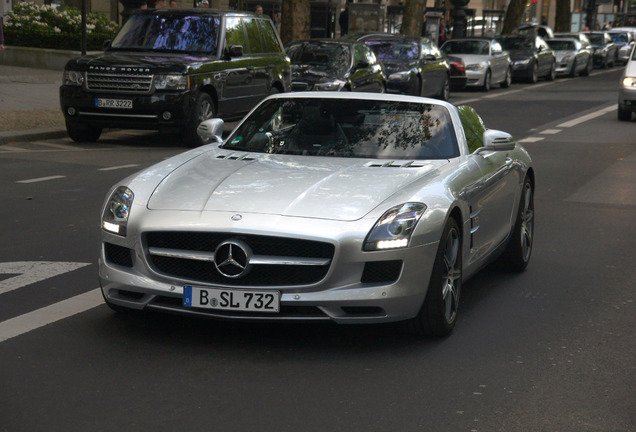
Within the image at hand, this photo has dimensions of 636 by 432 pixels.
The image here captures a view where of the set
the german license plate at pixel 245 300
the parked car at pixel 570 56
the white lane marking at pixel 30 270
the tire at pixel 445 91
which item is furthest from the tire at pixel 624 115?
the parked car at pixel 570 56

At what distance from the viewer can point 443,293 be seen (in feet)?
20.5

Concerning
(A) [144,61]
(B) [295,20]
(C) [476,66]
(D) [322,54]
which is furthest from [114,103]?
(C) [476,66]

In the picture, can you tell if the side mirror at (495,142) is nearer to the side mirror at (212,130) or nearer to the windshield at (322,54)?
the side mirror at (212,130)

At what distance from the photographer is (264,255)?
586 cm

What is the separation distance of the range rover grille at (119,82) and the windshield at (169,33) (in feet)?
3.48

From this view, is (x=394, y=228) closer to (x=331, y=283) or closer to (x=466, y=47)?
(x=331, y=283)

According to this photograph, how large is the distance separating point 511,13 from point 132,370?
49.8m

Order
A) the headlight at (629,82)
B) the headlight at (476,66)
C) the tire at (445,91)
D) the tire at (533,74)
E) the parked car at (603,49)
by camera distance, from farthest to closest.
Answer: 1. the parked car at (603,49)
2. the tire at (533,74)
3. the headlight at (476,66)
4. the tire at (445,91)
5. the headlight at (629,82)

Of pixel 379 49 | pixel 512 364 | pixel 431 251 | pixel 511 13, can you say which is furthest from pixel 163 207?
pixel 511 13

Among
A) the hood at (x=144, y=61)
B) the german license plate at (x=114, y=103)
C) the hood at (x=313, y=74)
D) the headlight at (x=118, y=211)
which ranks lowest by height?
the hood at (x=313, y=74)

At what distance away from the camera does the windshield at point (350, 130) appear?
23.7 ft

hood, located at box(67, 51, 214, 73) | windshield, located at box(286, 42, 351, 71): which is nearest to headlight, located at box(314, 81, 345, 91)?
windshield, located at box(286, 42, 351, 71)

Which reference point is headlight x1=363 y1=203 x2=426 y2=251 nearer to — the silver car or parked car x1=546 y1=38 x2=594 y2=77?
the silver car

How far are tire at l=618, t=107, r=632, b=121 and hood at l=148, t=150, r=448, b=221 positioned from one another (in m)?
17.3
